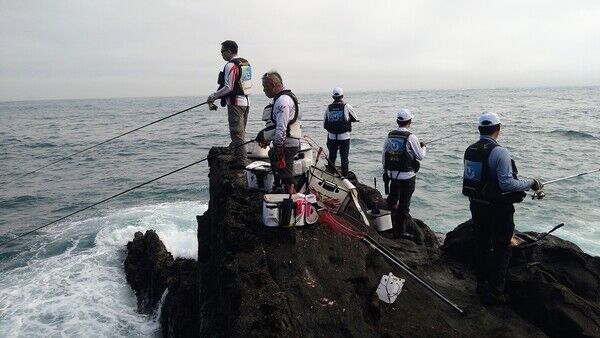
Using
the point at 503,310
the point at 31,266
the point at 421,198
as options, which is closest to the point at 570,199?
the point at 421,198

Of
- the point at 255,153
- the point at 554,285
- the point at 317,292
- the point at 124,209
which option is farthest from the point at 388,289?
the point at 124,209

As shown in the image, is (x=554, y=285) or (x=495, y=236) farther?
(x=495, y=236)

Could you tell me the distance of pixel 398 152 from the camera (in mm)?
6863

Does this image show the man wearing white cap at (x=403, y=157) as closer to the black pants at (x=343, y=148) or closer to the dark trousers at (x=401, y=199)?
the dark trousers at (x=401, y=199)

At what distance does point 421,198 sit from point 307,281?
12.7 m

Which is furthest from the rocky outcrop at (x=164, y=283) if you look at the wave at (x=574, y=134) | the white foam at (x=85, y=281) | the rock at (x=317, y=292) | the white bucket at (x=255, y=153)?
the wave at (x=574, y=134)

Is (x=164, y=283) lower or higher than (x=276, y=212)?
lower

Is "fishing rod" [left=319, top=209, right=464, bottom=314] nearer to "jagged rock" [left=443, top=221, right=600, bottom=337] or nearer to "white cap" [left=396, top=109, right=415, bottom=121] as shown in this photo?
"jagged rock" [left=443, top=221, right=600, bottom=337]

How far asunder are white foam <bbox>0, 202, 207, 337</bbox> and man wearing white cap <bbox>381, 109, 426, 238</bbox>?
5662 millimetres

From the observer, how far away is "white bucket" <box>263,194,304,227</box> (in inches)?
209

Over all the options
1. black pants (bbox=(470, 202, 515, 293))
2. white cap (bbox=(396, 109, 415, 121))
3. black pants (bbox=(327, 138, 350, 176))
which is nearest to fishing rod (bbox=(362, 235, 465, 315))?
black pants (bbox=(470, 202, 515, 293))

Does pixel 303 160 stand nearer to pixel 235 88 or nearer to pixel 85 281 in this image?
pixel 235 88

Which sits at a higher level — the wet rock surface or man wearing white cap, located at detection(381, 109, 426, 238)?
man wearing white cap, located at detection(381, 109, 426, 238)

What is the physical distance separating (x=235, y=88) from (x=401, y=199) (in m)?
3.59
